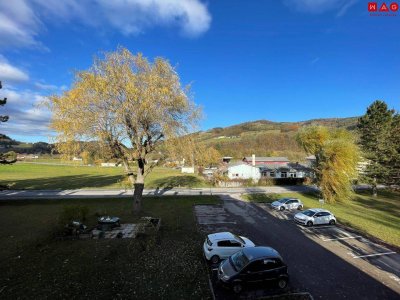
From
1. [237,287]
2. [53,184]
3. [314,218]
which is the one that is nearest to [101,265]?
[237,287]

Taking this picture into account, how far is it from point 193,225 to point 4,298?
47.2 ft

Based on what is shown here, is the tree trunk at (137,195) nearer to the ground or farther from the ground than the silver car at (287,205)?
farther from the ground

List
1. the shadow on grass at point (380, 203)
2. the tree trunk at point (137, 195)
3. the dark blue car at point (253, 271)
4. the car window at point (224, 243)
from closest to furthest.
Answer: the dark blue car at point (253, 271)
the car window at point (224, 243)
the tree trunk at point (137, 195)
the shadow on grass at point (380, 203)

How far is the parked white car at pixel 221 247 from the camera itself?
14.9m

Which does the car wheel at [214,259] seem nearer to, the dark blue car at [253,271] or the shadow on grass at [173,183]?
the dark blue car at [253,271]

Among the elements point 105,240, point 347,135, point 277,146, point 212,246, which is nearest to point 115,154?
point 105,240

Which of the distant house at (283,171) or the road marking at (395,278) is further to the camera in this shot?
the distant house at (283,171)

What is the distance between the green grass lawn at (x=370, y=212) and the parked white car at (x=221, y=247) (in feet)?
42.6

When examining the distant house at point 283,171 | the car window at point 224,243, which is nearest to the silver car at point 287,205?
the car window at point 224,243

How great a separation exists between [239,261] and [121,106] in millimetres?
16155

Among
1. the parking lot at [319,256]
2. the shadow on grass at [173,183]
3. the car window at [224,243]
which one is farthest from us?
the shadow on grass at [173,183]

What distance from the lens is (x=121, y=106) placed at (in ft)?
72.8

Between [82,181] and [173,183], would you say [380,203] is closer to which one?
[173,183]

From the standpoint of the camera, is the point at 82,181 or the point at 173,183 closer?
the point at 173,183
